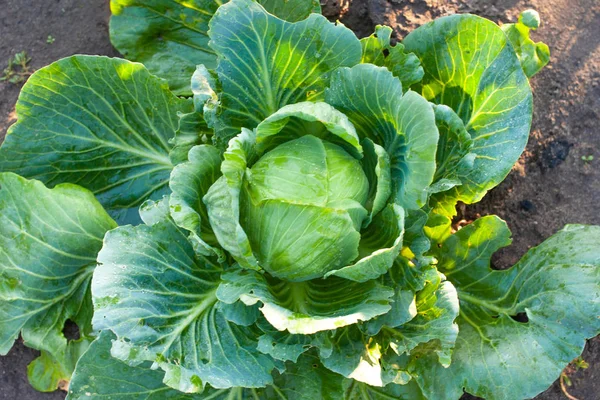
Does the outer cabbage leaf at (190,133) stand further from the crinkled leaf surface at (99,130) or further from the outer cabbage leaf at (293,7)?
the outer cabbage leaf at (293,7)

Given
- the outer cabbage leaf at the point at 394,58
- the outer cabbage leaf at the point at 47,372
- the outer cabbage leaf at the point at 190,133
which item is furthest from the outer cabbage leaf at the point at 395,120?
the outer cabbage leaf at the point at 47,372

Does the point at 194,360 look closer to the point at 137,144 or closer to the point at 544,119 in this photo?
the point at 137,144

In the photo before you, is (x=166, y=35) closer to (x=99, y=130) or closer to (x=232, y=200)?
(x=99, y=130)

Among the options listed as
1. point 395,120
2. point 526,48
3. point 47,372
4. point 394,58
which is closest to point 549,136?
point 526,48

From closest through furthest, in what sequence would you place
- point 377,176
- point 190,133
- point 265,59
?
point 377,176, point 265,59, point 190,133

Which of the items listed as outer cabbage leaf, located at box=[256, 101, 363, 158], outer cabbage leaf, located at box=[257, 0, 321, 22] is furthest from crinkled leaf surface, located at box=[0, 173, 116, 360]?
outer cabbage leaf, located at box=[257, 0, 321, 22]

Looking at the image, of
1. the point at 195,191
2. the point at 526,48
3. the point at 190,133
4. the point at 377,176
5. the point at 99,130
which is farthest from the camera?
the point at 99,130

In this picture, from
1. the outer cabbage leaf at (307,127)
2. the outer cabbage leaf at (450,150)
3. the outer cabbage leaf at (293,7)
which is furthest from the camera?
the outer cabbage leaf at (293,7)
